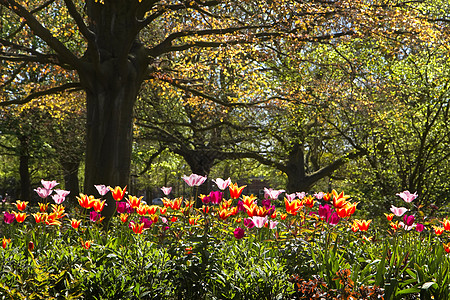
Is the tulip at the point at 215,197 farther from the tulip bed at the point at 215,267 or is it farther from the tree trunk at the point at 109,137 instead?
the tree trunk at the point at 109,137

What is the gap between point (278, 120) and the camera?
16.8 metres

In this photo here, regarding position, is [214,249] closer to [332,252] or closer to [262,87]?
[332,252]

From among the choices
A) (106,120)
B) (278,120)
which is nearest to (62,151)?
(278,120)

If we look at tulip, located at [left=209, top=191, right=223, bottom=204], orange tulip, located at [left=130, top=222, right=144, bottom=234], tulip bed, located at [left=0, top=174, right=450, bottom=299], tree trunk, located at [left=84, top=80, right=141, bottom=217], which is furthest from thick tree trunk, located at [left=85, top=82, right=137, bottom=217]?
tulip, located at [left=209, top=191, right=223, bottom=204]

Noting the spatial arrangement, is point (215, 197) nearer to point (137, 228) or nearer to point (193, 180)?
point (193, 180)

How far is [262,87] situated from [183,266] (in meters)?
10.1

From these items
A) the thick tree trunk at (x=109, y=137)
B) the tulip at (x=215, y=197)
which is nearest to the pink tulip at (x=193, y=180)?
the tulip at (x=215, y=197)

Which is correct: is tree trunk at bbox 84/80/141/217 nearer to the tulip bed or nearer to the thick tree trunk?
the thick tree trunk

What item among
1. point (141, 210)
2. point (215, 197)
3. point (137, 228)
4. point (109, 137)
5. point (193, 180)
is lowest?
point (137, 228)

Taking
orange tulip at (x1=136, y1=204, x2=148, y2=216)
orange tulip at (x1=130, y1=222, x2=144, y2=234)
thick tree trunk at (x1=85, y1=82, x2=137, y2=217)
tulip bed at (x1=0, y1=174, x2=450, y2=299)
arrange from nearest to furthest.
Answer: tulip bed at (x1=0, y1=174, x2=450, y2=299), orange tulip at (x1=130, y1=222, x2=144, y2=234), orange tulip at (x1=136, y1=204, x2=148, y2=216), thick tree trunk at (x1=85, y1=82, x2=137, y2=217)

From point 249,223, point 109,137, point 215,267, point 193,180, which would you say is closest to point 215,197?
point 193,180

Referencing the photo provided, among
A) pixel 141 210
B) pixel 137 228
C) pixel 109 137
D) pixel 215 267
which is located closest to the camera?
pixel 215 267

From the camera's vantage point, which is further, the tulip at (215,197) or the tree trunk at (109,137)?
the tree trunk at (109,137)

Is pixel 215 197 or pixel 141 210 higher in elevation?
pixel 215 197
